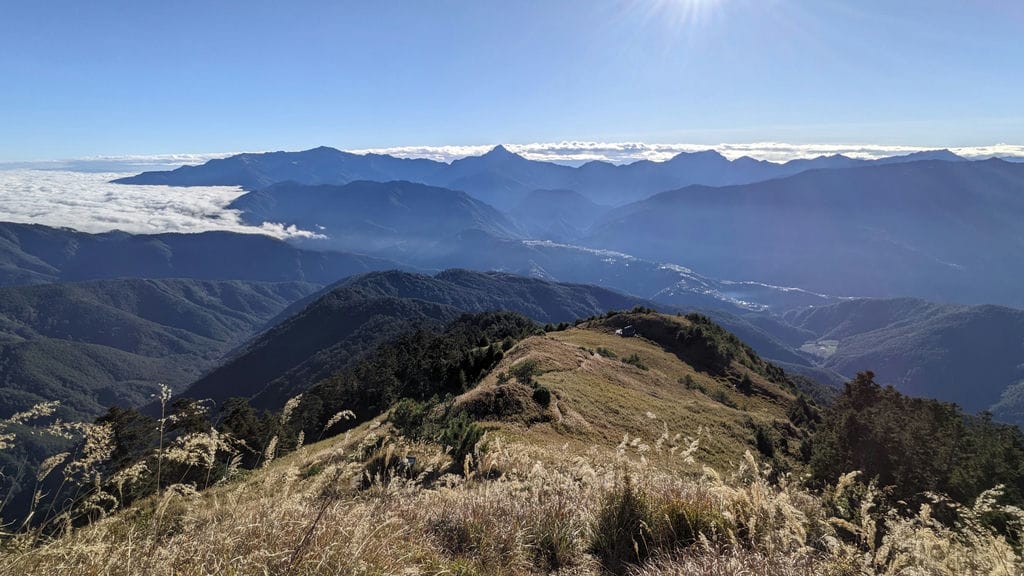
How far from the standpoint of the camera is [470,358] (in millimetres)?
37625

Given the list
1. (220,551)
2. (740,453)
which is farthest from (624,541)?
(740,453)

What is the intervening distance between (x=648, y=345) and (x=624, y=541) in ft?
179

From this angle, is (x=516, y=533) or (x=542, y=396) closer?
(x=516, y=533)

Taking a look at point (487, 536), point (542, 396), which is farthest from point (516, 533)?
point (542, 396)

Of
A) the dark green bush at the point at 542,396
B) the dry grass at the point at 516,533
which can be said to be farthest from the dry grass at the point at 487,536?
the dark green bush at the point at 542,396

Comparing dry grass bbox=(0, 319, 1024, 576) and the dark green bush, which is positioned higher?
dry grass bbox=(0, 319, 1024, 576)

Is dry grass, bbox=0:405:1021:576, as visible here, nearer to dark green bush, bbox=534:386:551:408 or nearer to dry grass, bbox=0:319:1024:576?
dry grass, bbox=0:319:1024:576

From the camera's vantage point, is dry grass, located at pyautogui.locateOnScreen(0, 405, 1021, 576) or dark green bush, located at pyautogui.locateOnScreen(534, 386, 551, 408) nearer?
dry grass, located at pyautogui.locateOnScreen(0, 405, 1021, 576)

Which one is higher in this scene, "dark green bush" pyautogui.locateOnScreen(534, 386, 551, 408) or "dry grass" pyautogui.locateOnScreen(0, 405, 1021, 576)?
Result: "dry grass" pyautogui.locateOnScreen(0, 405, 1021, 576)

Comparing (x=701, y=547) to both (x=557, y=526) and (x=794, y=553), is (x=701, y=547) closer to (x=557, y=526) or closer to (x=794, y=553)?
(x=794, y=553)

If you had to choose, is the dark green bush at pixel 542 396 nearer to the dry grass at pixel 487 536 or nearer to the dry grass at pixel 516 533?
the dry grass at pixel 516 533

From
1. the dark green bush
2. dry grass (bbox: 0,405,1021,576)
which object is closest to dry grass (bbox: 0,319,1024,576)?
dry grass (bbox: 0,405,1021,576)

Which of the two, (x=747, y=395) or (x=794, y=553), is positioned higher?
(x=794, y=553)

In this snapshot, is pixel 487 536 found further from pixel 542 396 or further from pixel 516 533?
pixel 542 396
